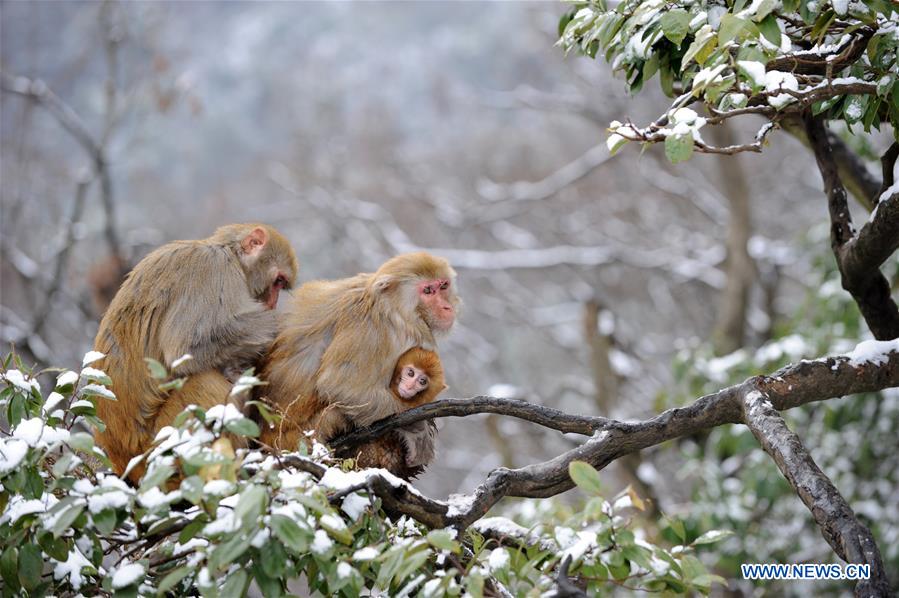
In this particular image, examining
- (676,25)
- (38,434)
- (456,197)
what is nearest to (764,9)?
(676,25)

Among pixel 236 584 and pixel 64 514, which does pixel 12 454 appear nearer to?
pixel 64 514

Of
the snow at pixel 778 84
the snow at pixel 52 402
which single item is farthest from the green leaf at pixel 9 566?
the snow at pixel 778 84

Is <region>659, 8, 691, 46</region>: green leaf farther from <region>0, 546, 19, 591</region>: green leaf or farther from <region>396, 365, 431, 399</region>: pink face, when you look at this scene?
<region>0, 546, 19, 591</region>: green leaf

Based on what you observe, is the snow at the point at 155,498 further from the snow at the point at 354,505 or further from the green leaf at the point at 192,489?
the snow at the point at 354,505

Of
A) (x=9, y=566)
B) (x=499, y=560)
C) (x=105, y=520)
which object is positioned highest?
(x=499, y=560)

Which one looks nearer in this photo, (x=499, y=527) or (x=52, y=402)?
(x=52, y=402)

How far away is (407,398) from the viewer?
3432mm

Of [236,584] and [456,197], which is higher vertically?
[456,197]

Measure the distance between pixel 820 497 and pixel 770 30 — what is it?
119 centimetres

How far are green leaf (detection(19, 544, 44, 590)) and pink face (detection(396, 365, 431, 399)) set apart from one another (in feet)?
4.77

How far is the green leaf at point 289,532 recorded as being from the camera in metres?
1.90

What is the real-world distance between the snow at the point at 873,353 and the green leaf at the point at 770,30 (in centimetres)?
116

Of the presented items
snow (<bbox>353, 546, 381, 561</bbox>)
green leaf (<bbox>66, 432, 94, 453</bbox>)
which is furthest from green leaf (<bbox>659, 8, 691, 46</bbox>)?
green leaf (<bbox>66, 432, 94, 453</bbox>)

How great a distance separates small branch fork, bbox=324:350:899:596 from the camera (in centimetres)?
234
